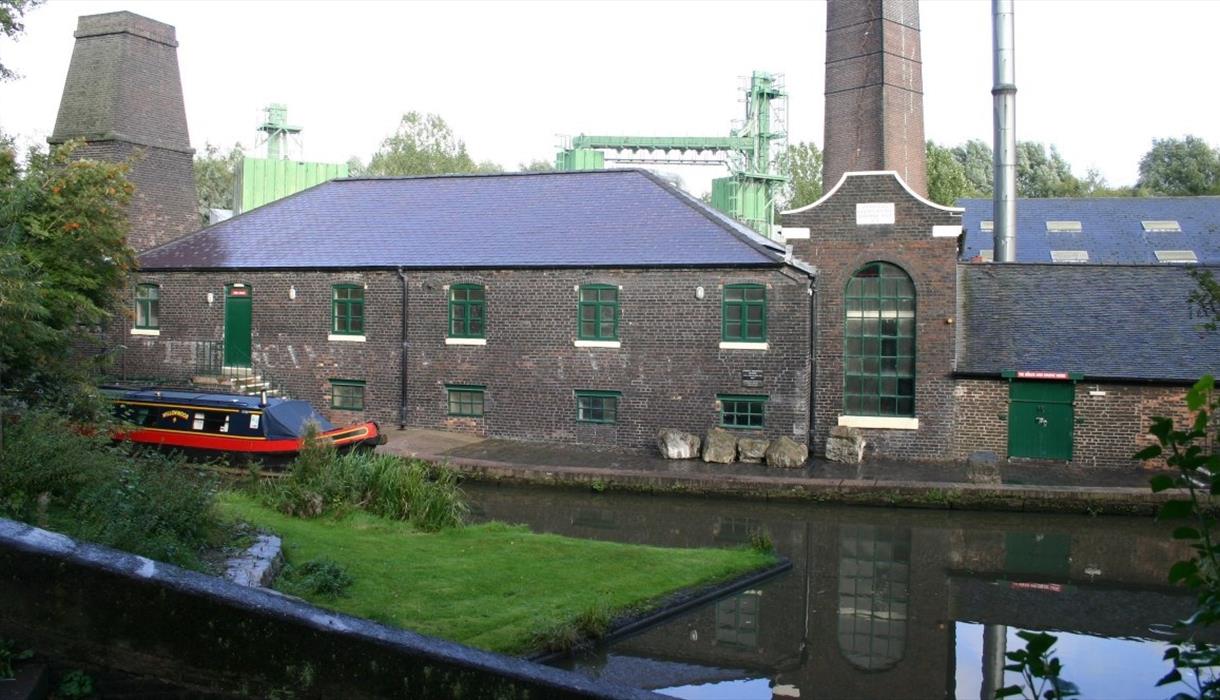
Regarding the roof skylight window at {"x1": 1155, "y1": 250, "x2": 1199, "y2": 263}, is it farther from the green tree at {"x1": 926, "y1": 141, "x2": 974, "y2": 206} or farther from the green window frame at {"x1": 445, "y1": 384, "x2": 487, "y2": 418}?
the green window frame at {"x1": 445, "y1": 384, "x2": 487, "y2": 418}

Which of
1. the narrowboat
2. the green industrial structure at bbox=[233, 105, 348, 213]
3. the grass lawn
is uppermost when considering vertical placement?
the green industrial structure at bbox=[233, 105, 348, 213]

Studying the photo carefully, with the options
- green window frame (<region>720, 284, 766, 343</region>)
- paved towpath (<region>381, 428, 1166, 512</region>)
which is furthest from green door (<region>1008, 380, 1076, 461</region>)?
green window frame (<region>720, 284, 766, 343</region>)

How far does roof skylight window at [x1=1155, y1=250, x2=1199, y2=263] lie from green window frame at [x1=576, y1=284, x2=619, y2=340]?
18860 millimetres

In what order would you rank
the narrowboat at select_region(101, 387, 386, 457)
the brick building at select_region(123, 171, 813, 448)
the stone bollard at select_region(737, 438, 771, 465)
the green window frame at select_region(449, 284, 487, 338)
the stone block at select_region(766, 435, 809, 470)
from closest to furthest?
the narrowboat at select_region(101, 387, 386, 457)
the stone block at select_region(766, 435, 809, 470)
the stone bollard at select_region(737, 438, 771, 465)
the brick building at select_region(123, 171, 813, 448)
the green window frame at select_region(449, 284, 487, 338)

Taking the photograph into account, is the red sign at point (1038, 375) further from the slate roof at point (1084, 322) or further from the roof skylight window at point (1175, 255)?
the roof skylight window at point (1175, 255)

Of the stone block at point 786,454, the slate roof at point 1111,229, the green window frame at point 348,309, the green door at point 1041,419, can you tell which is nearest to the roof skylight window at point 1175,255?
the slate roof at point 1111,229

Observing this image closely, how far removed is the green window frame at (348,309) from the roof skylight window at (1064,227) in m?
22.0

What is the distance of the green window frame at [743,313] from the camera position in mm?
20078

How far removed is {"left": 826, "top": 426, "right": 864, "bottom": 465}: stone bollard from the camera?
19.0m

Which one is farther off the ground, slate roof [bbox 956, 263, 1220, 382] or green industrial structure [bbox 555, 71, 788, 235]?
green industrial structure [bbox 555, 71, 788, 235]

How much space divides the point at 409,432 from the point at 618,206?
255 inches

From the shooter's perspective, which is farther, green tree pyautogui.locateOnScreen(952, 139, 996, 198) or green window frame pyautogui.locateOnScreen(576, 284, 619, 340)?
green tree pyautogui.locateOnScreen(952, 139, 996, 198)

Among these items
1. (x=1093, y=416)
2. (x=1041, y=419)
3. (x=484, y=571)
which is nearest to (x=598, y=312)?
(x=1041, y=419)

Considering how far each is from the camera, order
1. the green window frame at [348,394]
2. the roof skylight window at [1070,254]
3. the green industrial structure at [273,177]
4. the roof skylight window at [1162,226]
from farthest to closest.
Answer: the green industrial structure at [273,177] < the roof skylight window at [1162,226] < the roof skylight window at [1070,254] < the green window frame at [348,394]
